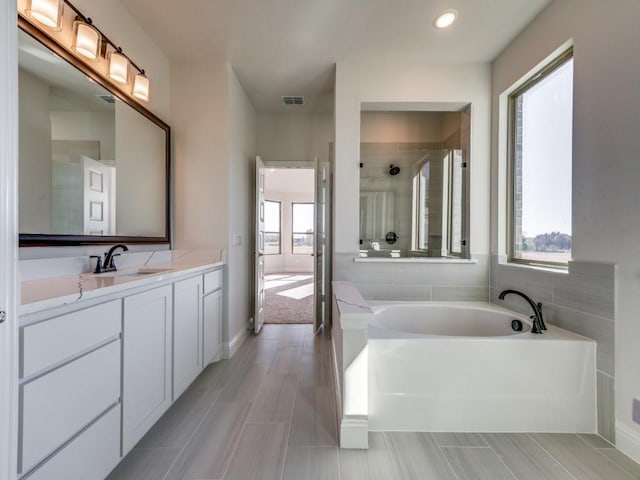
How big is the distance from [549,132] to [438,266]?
1.28 metres

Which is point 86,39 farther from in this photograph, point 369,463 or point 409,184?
point 409,184

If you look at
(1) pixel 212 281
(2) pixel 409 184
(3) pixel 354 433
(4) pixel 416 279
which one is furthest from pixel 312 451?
(2) pixel 409 184

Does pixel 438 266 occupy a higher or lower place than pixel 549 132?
lower

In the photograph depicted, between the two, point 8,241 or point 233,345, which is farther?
point 233,345

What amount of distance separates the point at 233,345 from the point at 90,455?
160 cm

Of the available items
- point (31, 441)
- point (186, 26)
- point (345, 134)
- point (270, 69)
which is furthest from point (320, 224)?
point (31, 441)

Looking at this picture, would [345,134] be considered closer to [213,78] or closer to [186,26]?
[213,78]

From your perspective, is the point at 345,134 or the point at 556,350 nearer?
the point at 556,350

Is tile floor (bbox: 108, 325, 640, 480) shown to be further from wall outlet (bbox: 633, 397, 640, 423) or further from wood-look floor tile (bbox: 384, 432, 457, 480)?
wall outlet (bbox: 633, 397, 640, 423)

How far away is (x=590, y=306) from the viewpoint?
163cm

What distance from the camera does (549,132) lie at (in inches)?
80.3

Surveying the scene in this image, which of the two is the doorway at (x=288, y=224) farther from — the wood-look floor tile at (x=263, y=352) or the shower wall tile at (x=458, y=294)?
the shower wall tile at (x=458, y=294)

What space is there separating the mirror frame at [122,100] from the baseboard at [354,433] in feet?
5.61

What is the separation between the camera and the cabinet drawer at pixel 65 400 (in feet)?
2.82
